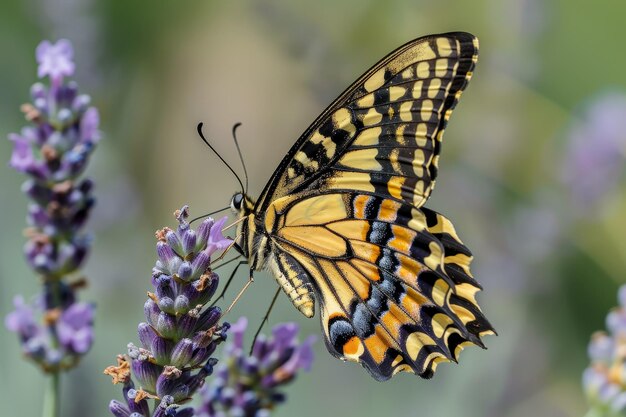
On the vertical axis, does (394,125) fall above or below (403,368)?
above

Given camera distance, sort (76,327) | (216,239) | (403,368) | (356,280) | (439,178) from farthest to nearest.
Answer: (439,178), (356,280), (403,368), (216,239), (76,327)

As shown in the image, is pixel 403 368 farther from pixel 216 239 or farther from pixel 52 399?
pixel 52 399

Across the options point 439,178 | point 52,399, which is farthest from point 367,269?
point 439,178

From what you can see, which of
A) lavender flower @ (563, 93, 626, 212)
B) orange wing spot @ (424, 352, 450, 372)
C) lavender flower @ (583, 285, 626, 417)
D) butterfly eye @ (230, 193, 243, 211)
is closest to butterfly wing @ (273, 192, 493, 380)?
orange wing spot @ (424, 352, 450, 372)

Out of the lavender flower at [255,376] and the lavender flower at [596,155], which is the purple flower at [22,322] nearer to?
the lavender flower at [255,376]

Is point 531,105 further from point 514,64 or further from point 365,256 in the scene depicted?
point 365,256

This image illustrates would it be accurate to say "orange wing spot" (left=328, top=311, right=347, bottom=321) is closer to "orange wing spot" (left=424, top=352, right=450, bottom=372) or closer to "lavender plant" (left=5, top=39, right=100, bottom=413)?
"orange wing spot" (left=424, top=352, right=450, bottom=372)

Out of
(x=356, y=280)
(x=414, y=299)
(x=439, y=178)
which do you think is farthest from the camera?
(x=439, y=178)

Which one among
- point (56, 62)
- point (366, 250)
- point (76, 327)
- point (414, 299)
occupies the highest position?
point (56, 62)
